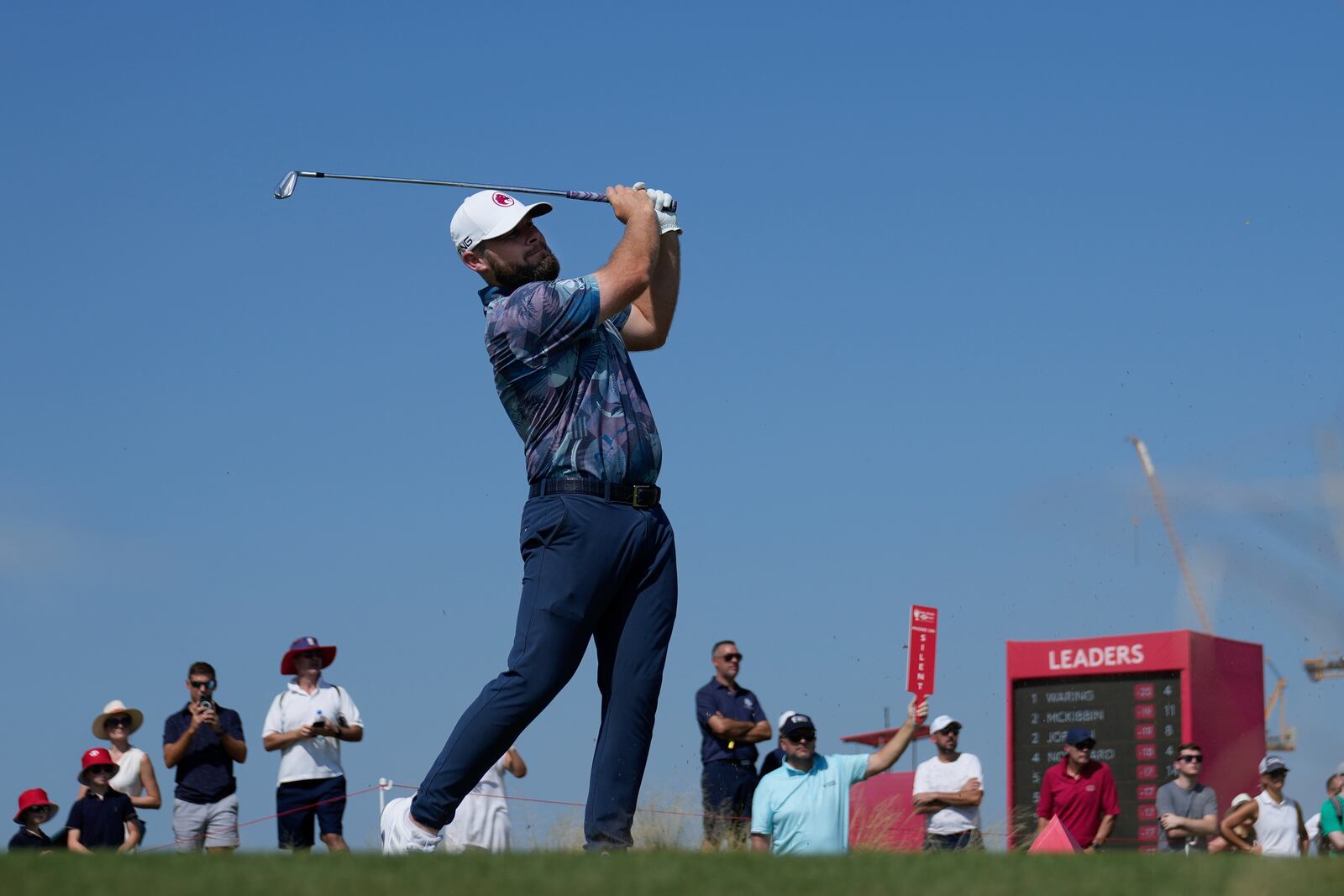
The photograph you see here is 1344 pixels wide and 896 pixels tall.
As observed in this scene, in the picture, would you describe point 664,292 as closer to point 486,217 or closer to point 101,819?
point 486,217

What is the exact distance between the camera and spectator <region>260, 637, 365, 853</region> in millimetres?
12258

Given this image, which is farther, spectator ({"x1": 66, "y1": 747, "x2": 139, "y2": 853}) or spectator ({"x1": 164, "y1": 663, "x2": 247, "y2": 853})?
spectator ({"x1": 164, "y1": 663, "x2": 247, "y2": 853})

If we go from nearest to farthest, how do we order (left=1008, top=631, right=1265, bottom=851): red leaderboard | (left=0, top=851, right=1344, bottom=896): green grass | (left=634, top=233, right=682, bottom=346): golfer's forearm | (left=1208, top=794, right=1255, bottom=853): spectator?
1. (left=0, top=851, right=1344, bottom=896): green grass
2. (left=634, top=233, right=682, bottom=346): golfer's forearm
3. (left=1208, top=794, right=1255, bottom=853): spectator
4. (left=1008, top=631, right=1265, bottom=851): red leaderboard

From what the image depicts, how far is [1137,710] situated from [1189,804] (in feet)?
27.5

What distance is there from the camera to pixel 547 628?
575cm

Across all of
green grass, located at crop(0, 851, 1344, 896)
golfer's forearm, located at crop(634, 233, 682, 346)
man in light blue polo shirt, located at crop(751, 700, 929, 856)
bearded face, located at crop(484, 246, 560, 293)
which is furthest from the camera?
man in light blue polo shirt, located at crop(751, 700, 929, 856)

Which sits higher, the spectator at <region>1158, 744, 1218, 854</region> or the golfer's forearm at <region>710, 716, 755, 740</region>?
the golfer's forearm at <region>710, 716, 755, 740</region>

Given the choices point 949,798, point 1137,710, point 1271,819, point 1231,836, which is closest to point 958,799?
point 949,798

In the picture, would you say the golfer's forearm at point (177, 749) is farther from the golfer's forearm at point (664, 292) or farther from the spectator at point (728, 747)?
the golfer's forearm at point (664, 292)

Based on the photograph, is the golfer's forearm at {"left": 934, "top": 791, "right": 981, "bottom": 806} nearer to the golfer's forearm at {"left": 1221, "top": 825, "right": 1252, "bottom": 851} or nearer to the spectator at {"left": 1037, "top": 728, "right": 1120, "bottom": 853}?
the spectator at {"left": 1037, "top": 728, "right": 1120, "bottom": 853}

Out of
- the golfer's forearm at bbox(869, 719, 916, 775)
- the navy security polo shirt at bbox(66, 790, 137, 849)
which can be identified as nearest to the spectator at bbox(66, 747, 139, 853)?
the navy security polo shirt at bbox(66, 790, 137, 849)

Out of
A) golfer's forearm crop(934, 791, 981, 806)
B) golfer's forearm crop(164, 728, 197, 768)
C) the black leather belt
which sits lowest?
golfer's forearm crop(934, 791, 981, 806)

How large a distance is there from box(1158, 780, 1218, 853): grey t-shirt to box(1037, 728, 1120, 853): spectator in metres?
0.38

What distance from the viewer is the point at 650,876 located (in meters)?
3.92
